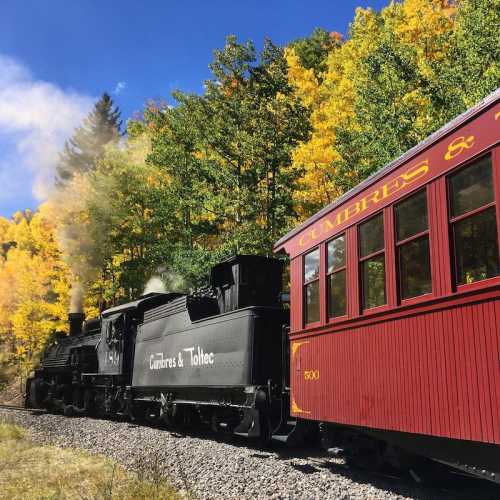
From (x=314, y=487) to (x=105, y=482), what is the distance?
102 inches

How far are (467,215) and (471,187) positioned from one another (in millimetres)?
257

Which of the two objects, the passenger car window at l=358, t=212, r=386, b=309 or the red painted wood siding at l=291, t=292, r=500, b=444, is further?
the passenger car window at l=358, t=212, r=386, b=309

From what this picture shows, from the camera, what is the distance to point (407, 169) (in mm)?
5406

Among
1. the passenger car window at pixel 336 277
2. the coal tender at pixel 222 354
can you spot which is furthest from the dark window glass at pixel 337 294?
the coal tender at pixel 222 354

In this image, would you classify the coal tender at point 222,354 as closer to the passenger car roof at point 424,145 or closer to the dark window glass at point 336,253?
the dark window glass at point 336,253

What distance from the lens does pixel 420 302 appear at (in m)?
4.92

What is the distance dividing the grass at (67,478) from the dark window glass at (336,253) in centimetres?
327

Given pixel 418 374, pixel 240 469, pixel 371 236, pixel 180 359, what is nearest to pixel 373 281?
pixel 371 236

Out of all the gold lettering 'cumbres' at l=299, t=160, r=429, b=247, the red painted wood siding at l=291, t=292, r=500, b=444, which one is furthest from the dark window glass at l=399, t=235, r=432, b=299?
the gold lettering 'cumbres' at l=299, t=160, r=429, b=247

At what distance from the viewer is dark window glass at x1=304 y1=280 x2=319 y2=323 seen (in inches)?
277

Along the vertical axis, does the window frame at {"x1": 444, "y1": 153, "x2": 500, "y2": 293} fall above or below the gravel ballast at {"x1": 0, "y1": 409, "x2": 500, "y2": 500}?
above

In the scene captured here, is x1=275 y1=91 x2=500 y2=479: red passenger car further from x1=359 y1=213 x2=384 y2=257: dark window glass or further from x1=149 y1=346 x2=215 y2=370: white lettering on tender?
x1=149 y1=346 x2=215 y2=370: white lettering on tender

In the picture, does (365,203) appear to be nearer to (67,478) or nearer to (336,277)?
(336,277)

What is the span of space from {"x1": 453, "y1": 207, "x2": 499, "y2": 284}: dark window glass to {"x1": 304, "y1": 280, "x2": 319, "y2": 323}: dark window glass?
2712mm
